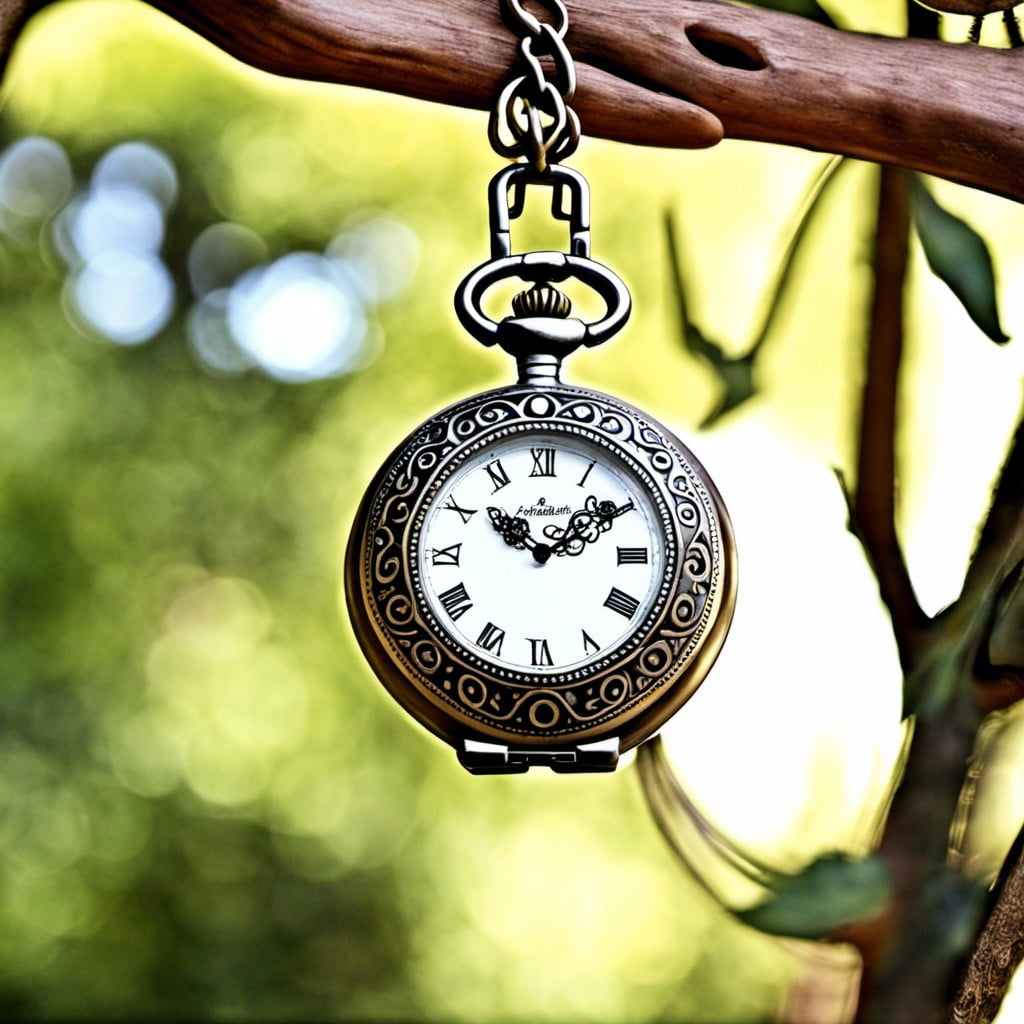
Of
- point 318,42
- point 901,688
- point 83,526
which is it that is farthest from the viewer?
point 83,526

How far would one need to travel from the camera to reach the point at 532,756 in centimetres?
101

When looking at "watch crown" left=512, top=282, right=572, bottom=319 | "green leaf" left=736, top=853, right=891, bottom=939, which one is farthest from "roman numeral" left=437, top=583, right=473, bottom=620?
"green leaf" left=736, top=853, right=891, bottom=939

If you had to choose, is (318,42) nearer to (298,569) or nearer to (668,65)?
(668,65)

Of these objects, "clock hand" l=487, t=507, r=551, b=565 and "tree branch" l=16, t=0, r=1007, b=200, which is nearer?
"clock hand" l=487, t=507, r=551, b=565

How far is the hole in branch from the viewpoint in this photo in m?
1.22

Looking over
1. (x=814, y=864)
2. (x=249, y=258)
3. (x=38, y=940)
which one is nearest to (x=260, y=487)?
(x=249, y=258)

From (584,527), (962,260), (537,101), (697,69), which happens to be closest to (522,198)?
(537,101)

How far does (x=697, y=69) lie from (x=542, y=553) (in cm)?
45

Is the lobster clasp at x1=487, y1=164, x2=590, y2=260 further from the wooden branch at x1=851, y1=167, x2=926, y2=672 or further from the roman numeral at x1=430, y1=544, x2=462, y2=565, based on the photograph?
the wooden branch at x1=851, y1=167, x2=926, y2=672

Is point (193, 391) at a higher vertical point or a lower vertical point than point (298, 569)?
higher

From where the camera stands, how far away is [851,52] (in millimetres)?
1227

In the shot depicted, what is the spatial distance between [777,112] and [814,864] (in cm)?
79

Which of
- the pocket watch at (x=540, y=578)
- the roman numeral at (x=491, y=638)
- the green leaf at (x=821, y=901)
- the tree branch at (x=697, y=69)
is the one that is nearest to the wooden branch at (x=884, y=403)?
the green leaf at (x=821, y=901)

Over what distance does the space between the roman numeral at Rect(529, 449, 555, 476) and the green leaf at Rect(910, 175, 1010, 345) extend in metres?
0.58
